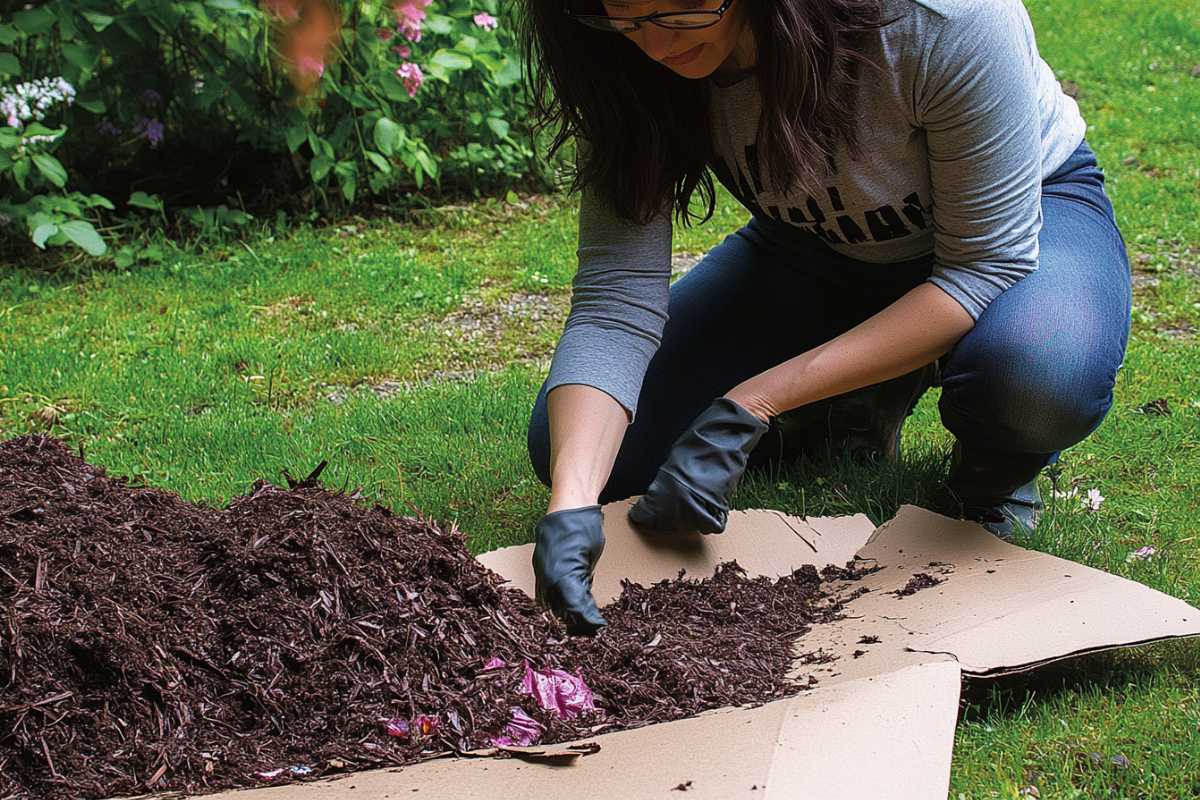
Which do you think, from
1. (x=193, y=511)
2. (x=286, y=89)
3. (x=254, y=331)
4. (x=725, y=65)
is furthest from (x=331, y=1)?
(x=193, y=511)

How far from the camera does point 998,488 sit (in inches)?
83.5

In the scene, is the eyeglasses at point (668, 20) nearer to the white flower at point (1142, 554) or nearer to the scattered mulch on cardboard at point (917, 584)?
the scattered mulch on cardboard at point (917, 584)

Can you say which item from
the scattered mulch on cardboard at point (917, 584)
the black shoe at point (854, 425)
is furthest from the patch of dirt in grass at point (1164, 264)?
the scattered mulch on cardboard at point (917, 584)

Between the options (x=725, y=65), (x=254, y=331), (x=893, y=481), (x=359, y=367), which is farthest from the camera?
(x=254, y=331)

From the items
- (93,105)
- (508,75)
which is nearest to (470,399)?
(508,75)

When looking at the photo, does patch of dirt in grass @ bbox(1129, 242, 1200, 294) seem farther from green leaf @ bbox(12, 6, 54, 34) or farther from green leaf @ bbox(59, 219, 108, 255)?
green leaf @ bbox(12, 6, 54, 34)

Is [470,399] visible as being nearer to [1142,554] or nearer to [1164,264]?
[1142,554]

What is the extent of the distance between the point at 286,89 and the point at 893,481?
106 inches

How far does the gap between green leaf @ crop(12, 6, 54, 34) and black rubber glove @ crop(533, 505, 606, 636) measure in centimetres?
280

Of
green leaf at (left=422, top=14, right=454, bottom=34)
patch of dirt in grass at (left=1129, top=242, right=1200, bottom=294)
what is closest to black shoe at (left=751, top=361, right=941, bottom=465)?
patch of dirt in grass at (left=1129, top=242, right=1200, bottom=294)

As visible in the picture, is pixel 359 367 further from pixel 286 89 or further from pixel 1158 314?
pixel 1158 314

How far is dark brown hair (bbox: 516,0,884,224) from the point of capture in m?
1.75

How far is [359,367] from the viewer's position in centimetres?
320

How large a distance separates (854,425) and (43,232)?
2423 millimetres
